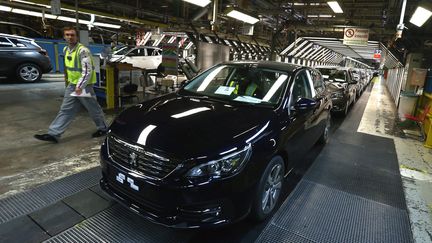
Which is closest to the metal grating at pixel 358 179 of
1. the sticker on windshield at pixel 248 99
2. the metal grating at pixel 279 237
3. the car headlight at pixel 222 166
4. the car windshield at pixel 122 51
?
the metal grating at pixel 279 237

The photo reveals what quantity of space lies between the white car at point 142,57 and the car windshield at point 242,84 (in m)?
8.73

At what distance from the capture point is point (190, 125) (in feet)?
7.60

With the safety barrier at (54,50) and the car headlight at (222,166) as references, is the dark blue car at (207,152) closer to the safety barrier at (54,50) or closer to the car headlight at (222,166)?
the car headlight at (222,166)

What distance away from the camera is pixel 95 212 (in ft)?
8.63

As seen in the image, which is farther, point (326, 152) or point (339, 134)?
point (339, 134)

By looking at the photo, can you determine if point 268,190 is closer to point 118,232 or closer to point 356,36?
point 118,232

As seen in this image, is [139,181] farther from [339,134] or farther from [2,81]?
[2,81]

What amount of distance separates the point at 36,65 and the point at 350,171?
1006 centimetres

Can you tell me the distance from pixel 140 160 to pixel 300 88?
2119 millimetres

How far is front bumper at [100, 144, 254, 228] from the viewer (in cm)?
196

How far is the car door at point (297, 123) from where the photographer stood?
2.83m

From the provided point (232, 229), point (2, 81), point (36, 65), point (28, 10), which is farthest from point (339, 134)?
point (28, 10)

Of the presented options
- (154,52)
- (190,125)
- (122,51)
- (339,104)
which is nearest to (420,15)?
(339,104)

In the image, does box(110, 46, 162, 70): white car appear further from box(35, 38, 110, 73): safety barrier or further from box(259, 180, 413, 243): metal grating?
box(259, 180, 413, 243): metal grating
